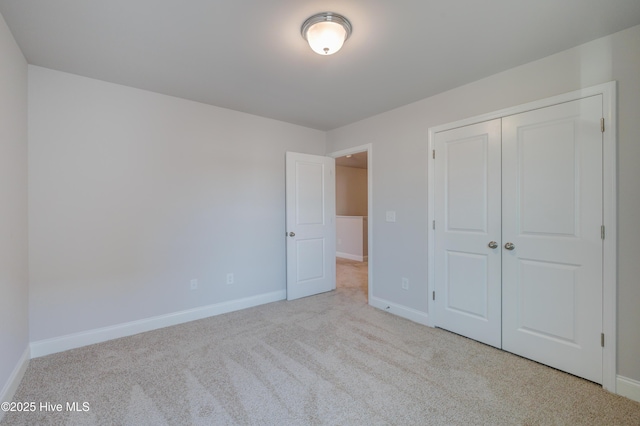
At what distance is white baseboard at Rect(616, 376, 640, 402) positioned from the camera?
1.81 metres

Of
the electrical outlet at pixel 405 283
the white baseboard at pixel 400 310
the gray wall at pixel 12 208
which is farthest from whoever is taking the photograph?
the electrical outlet at pixel 405 283

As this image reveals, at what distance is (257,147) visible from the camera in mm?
3660

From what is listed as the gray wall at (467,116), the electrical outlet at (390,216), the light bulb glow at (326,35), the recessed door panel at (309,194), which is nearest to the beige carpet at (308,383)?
the gray wall at (467,116)

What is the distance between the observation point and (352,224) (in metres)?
6.98

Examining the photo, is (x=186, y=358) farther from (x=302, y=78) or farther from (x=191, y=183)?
(x=302, y=78)

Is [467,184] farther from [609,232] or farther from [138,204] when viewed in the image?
[138,204]

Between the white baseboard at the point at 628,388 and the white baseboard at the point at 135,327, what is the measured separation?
3273 mm

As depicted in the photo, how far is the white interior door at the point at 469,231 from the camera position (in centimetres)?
251

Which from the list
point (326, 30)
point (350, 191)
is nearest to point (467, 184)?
point (326, 30)

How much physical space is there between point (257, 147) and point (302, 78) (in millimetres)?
1336

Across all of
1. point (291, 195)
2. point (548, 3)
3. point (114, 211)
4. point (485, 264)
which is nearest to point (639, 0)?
point (548, 3)

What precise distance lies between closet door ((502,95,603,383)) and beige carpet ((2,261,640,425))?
24 cm

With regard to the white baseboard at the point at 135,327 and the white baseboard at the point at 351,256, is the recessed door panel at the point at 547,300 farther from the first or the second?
the white baseboard at the point at 351,256

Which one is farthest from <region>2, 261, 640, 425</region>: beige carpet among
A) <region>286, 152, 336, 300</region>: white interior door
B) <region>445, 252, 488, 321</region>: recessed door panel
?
<region>286, 152, 336, 300</region>: white interior door
